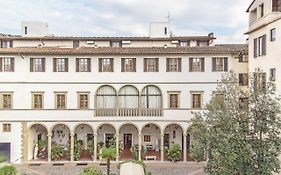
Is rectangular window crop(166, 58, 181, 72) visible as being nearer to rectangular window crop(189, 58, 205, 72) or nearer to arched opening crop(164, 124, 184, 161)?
rectangular window crop(189, 58, 205, 72)

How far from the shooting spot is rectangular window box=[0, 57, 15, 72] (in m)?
33.6

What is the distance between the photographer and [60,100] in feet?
112

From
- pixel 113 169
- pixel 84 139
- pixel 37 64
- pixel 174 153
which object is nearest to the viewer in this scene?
pixel 113 169

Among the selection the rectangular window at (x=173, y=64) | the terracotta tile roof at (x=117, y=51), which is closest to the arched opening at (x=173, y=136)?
the rectangular window at (x=173, y=64)

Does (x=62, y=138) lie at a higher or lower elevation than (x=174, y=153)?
higher

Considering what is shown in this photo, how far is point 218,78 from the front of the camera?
3419cm

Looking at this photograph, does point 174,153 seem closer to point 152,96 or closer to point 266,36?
point 152,96

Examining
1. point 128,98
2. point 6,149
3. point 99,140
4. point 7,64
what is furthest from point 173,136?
point 7,64

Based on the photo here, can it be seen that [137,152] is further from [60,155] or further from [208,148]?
[208,148]

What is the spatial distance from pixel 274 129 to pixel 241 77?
18233 mm

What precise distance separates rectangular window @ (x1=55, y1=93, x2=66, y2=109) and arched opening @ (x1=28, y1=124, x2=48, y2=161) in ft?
10.3

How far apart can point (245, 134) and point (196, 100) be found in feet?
57.8

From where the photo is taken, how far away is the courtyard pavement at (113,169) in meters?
29.7

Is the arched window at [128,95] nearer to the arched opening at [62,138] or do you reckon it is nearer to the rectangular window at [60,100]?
the rectangular window at [60,100]
